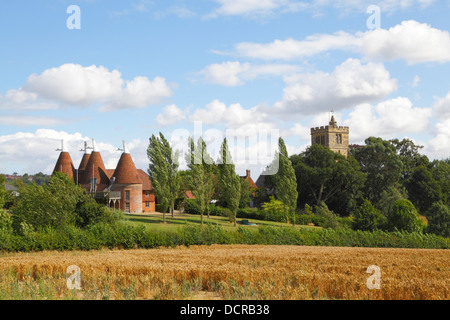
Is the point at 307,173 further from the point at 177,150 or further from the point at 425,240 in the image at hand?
the point at 425,240

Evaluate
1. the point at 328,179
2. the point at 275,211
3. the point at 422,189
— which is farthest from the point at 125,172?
the point at 422,189

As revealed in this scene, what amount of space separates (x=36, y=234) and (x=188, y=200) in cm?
4166

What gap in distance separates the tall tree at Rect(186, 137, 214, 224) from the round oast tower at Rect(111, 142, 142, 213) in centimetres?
940

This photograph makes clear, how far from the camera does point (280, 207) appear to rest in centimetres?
6519

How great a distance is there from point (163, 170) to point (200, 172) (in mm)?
4547

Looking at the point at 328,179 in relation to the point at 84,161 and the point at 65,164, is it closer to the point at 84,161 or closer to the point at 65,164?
the point at 84,161

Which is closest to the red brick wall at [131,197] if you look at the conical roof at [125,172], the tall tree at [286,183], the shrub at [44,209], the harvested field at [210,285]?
the conical roof at [125,172]

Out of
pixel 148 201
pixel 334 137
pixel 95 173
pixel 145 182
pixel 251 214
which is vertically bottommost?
pixel 251 214

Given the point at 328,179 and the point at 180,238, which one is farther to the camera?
the point at 328,179

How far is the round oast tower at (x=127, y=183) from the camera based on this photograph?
6084 cm

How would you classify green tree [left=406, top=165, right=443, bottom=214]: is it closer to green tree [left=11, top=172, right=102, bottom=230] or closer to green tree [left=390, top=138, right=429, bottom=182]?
green tree [left=390, top=138, right=429, bottom=182]

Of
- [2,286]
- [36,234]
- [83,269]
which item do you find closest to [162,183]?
[36,234]

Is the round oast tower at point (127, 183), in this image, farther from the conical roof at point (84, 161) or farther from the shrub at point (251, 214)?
the shrub at point (251, 214)

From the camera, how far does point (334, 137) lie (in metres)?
117
